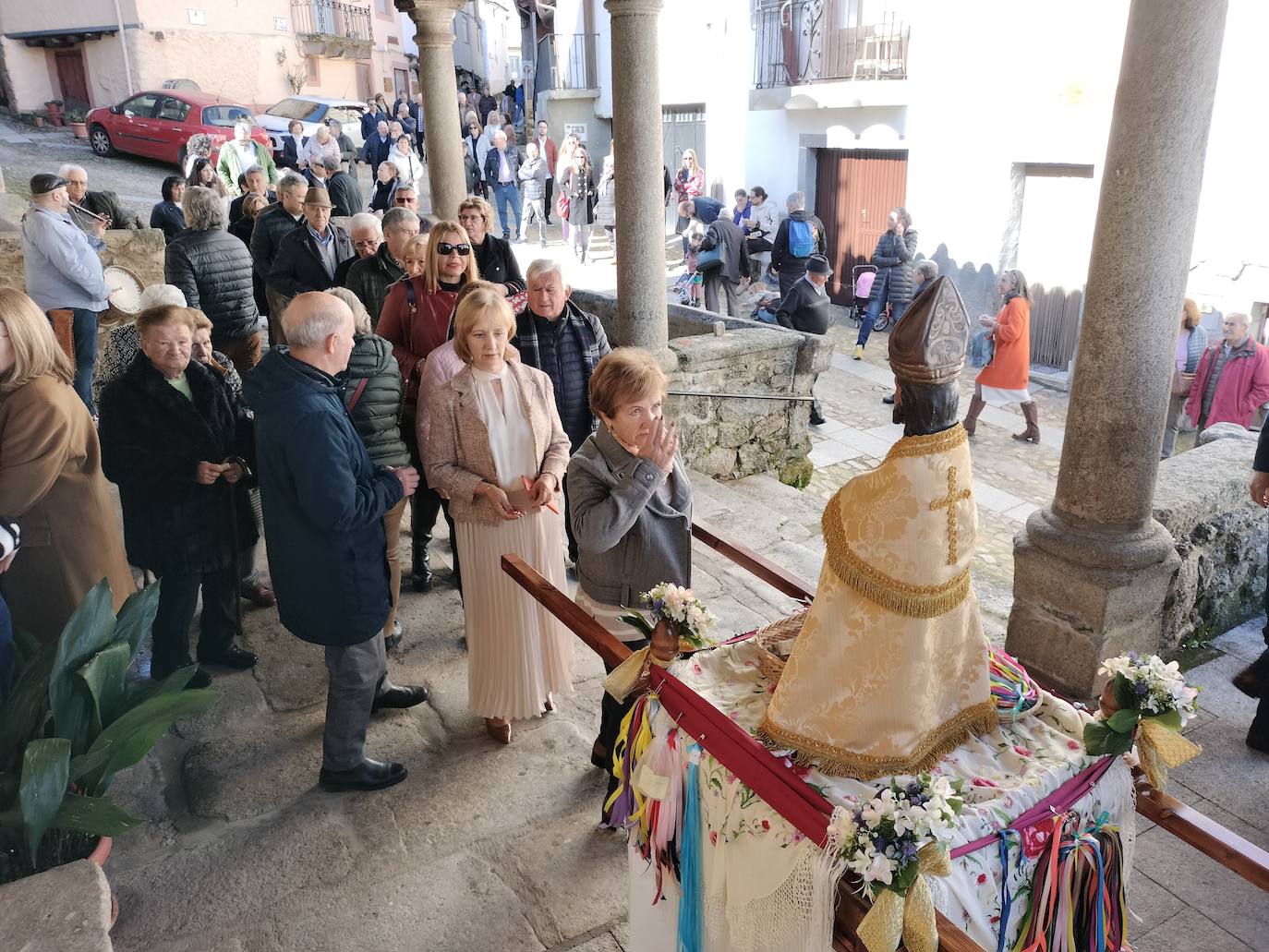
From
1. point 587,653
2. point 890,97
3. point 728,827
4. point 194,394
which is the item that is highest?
point 890,97

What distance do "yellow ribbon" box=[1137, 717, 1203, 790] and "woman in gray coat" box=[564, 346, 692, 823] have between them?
47.5 inches

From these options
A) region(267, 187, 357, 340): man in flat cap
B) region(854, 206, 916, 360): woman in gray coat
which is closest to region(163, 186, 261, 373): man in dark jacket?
region(267, 187, 357, 340): man in flat cap

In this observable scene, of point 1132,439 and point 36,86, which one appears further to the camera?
point 36,86

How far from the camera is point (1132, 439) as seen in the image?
343cm

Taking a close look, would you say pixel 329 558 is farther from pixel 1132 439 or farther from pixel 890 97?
pixel 890 97

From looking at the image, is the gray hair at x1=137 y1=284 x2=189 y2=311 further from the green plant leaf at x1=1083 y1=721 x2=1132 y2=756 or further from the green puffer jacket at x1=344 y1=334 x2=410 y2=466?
the green plant leaf at x1=1083 y1=721 x2=1132 y2=756

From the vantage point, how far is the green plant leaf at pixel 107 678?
254 centimetres

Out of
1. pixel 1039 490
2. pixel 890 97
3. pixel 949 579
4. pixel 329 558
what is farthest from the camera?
pixel 890 97

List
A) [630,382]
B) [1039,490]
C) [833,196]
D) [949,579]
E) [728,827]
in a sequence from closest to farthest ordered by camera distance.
Answer: [949,579] < [728,827] < [630,382] < [1039,490] < [833,196]

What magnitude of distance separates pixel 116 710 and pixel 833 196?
1459 centimetres

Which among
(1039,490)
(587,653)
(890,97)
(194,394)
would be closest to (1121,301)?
(587,653)

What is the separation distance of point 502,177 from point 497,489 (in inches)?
533

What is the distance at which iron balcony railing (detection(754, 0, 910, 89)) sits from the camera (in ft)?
46.3

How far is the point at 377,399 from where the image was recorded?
3566 mm
